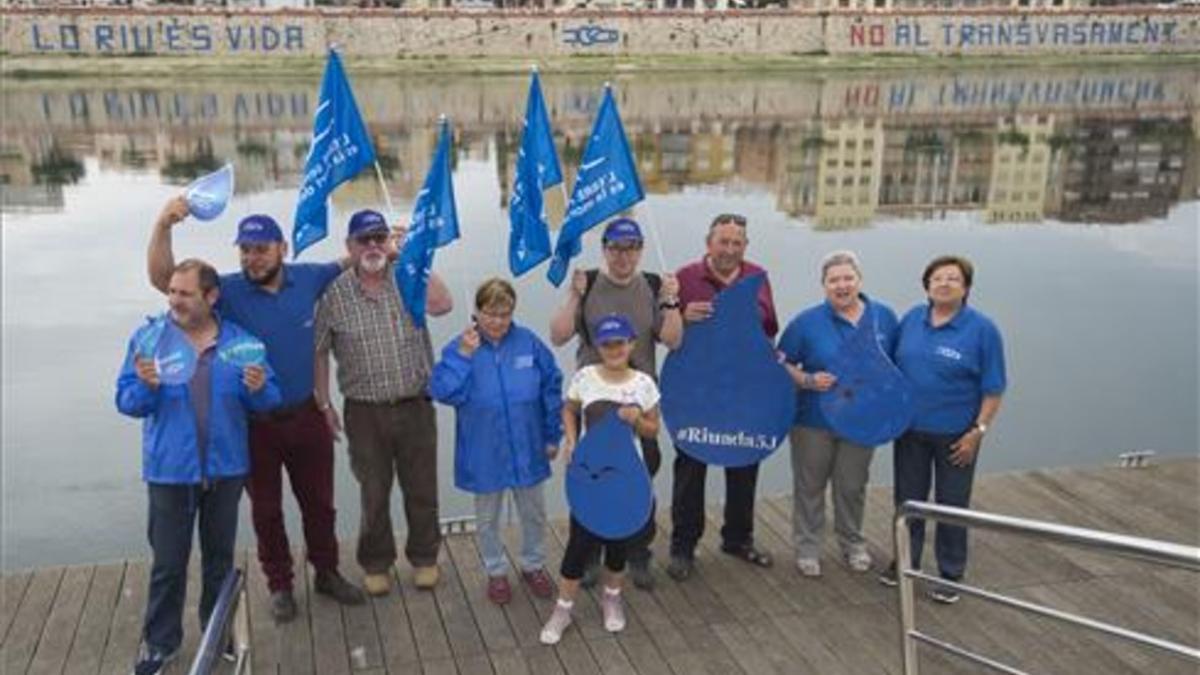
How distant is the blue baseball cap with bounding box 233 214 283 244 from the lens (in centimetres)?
387

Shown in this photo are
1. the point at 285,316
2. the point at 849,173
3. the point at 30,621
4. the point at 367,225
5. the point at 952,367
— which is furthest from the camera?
the point at 849,173

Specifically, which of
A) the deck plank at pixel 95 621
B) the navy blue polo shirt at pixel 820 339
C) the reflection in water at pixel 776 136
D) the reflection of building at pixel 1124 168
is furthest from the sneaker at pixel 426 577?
the reflection of building at pixel 1124 168

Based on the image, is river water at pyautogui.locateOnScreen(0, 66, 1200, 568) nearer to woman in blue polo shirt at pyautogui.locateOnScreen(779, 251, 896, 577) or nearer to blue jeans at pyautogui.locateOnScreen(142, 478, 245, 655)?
woman in blue polo shirt at pyautogui.locateOnScreen(779, 251, 896, 577)

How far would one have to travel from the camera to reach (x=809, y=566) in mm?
4816

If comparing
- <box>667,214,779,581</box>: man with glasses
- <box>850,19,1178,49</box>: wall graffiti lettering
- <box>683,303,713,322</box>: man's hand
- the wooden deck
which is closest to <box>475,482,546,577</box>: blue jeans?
the wooden deck

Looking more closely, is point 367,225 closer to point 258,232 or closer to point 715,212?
point 258,232

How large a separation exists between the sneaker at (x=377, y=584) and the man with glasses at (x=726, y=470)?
4.25ft

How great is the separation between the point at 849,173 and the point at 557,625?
58.7 feet

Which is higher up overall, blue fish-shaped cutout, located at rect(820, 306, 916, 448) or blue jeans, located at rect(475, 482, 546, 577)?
blue fish-shaped cutout, located at rect(820, 306, 916, 448)

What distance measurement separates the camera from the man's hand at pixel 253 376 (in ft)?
12.2

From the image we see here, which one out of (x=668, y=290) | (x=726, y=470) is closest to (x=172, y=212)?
(x=668, y=290)

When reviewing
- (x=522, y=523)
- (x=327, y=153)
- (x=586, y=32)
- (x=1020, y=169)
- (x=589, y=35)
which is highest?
(x=586, y=32)

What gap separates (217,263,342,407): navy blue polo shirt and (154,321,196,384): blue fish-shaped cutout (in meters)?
0.30

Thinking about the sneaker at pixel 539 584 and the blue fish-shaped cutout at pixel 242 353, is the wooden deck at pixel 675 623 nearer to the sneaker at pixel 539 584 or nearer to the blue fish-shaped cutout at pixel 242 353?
the sneaker at pixel 539 584
